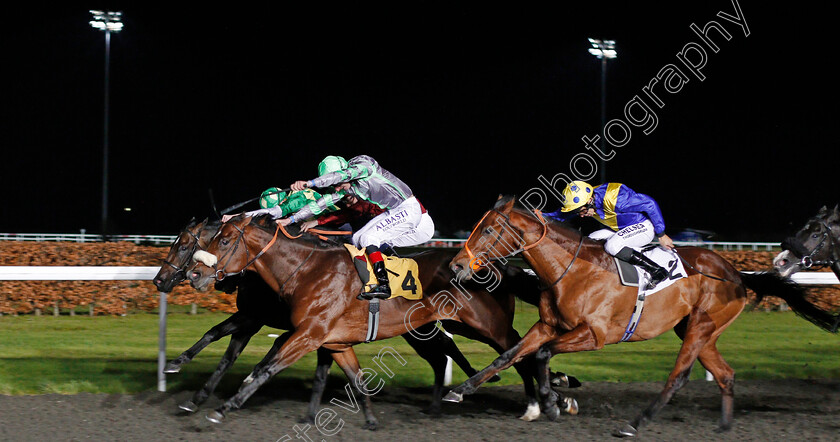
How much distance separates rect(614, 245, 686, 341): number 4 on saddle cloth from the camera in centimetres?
471

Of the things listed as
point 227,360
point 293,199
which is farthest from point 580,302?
point 293,199

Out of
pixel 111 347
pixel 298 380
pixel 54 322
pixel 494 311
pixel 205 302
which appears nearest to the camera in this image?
pixel 494 311

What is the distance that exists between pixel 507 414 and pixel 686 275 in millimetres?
1535

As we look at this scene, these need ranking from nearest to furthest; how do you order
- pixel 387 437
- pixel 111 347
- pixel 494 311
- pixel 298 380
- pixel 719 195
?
pixel 387 437
pixel 494 311
pixel 298 380
pixel 111 347
pixel 719 195

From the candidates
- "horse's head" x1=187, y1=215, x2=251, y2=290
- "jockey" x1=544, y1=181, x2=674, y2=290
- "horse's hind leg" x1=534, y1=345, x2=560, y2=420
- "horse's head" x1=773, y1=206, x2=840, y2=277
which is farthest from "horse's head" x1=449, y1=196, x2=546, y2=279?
"horse's head" x1=773, y1=206, x2=840, y2=277

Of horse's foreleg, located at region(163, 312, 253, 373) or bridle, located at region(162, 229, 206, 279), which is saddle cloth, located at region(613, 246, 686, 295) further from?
bridle, located at region(162, 229, 206, 279)

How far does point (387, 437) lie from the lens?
14.1ft

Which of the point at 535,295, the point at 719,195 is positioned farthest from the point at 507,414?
the point at 719,195

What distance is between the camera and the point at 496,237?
14.8 feet

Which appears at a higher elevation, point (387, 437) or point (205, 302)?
point (387, 437)

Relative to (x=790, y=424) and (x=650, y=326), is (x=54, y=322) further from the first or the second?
(x=790, y=424)

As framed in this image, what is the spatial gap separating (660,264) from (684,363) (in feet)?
2.16

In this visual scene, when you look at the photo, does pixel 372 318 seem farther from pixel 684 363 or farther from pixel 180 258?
pixel 684 363

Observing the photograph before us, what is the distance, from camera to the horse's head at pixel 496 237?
445 centimetres
